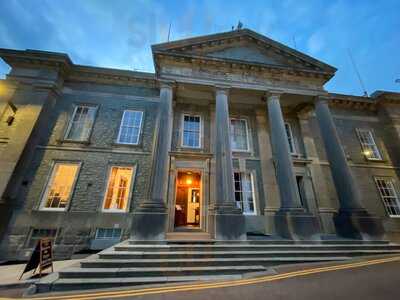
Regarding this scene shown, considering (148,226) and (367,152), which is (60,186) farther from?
(367,152)

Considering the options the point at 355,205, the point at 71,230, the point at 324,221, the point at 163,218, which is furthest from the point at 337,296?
the point at 71,230

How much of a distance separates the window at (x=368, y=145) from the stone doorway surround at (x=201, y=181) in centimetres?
1033

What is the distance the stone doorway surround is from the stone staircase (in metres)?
2.80

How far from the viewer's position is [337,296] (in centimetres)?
338

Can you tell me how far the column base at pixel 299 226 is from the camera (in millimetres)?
6723

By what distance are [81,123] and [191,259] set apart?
357 inches

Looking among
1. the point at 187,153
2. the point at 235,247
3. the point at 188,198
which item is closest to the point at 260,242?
the point at 235,247

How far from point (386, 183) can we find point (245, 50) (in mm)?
11545

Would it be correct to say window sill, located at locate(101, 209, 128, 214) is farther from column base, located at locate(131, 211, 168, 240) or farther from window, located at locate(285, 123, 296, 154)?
window, located at locate(285, 123, 296, 154)

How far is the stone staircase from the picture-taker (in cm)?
402

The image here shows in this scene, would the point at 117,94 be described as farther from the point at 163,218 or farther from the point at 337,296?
the point at 337,296

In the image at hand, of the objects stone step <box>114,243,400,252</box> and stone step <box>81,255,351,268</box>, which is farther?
stone step <box>114,243,400,252</box>

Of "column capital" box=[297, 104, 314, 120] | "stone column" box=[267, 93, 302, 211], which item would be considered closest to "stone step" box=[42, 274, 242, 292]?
"stone column" box=[267, 93, 302, 211]

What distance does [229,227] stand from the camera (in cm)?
646
